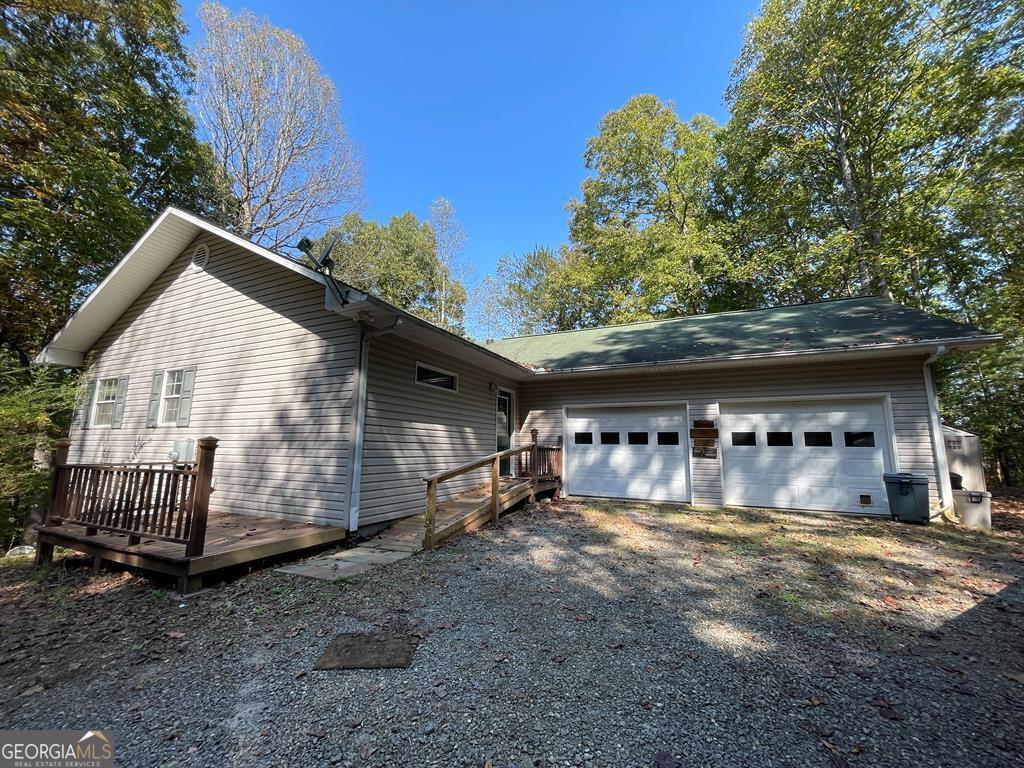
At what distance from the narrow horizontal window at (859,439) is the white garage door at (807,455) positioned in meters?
0.01

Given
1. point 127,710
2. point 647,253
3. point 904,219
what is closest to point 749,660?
point 127,710

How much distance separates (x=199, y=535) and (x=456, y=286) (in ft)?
60.2

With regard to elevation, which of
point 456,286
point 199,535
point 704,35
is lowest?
point 199,535

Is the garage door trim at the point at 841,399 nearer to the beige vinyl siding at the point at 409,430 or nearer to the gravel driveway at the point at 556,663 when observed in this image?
the gravel driveway at the point at 556,663

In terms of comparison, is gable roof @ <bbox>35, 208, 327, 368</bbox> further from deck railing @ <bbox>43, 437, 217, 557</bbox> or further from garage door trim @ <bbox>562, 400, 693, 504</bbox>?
garage door trim @ <bbox>562, 400, 693, 504</bbox>

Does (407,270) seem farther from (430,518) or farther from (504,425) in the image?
(430,518)

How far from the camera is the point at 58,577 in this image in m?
4.88

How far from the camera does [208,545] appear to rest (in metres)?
4.45

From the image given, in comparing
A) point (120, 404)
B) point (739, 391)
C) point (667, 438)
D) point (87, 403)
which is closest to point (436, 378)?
point (667, 438)

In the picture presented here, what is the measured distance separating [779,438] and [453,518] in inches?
247

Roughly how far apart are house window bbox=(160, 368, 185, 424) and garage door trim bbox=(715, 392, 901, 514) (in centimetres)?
1033

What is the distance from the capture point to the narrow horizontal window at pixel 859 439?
23.5ft

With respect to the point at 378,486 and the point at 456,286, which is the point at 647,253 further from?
the point at 378,486

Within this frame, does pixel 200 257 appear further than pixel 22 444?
Yes
